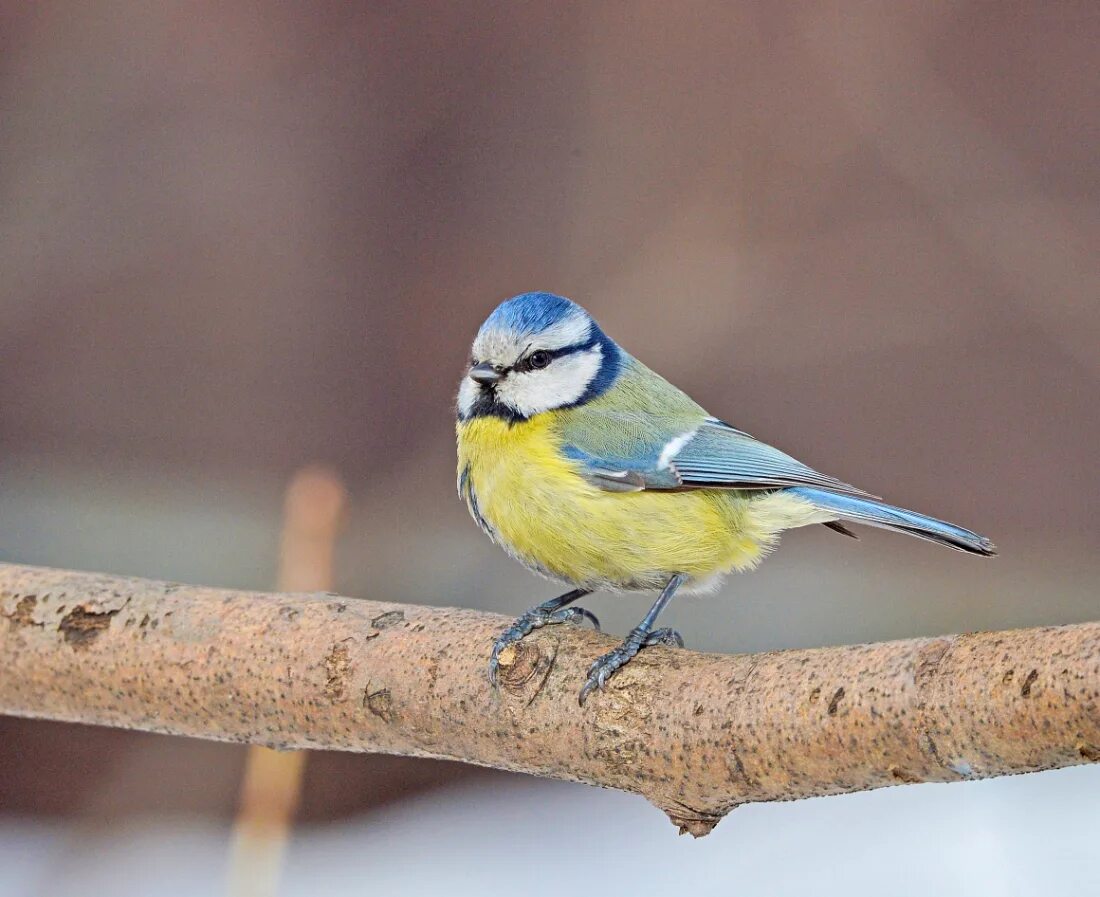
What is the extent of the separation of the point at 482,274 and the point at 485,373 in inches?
21.3

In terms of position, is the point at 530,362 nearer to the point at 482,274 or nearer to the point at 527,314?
the point at 527,314

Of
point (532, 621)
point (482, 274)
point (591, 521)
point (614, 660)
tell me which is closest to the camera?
point (614, 660)

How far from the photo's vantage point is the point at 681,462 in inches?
52.4

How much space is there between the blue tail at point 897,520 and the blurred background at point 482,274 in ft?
1.70

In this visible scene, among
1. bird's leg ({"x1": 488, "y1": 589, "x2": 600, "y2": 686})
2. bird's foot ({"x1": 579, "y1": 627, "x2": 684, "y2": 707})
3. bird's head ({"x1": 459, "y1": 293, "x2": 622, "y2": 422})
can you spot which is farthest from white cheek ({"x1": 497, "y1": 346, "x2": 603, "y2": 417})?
bird's foot ({"x1": 579, "y1": 627, "x2": 684, "y2": 707})

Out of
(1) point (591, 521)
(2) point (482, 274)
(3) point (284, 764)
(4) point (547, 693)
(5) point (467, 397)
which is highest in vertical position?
(2) point (482, 274)

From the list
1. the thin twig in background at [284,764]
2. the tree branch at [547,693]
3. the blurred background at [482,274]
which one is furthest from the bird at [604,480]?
the blurred background at [482,274]

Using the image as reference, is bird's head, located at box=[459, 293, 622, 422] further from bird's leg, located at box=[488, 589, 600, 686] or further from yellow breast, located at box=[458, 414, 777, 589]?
Result: bird's leg, located at box=[488, 589, 600, 686]

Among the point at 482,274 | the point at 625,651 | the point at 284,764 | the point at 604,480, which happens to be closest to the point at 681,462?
the point at 604,480

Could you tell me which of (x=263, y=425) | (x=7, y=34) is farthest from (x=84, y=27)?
(x=263, y=425)

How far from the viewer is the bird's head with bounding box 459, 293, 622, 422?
A: 4.47ft

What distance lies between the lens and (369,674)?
113 centimetres

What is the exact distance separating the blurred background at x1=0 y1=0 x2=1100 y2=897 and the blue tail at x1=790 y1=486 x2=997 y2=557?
1.70 feet

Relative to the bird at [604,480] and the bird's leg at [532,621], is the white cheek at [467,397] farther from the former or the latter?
the bird's leg at [532,621]
